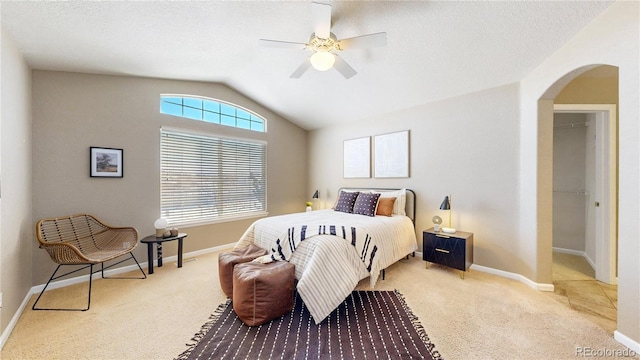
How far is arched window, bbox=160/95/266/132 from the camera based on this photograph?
146 inches

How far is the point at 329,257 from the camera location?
2.32 m


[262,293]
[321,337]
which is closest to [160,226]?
[262,293]

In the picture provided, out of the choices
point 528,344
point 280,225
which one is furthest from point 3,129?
point 528,344

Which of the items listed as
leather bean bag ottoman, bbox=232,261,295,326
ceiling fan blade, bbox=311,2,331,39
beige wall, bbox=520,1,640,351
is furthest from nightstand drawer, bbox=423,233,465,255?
ceiling fan blade, bbox=311,2,331,39

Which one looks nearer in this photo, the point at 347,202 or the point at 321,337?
the point at 321,337

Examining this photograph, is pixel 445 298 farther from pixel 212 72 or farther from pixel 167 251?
pixel 212 72

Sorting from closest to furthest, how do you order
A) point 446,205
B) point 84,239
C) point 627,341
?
1. point 627,341
2. point 84,239
3. point 446,205

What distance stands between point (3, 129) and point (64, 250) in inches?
47.2

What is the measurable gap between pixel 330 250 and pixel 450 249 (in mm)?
1755

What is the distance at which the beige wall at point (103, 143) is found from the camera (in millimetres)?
2740

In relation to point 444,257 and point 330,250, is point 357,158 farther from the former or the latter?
point 330,250

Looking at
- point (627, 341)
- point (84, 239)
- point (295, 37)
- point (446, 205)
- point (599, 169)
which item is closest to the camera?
point (627, 341)

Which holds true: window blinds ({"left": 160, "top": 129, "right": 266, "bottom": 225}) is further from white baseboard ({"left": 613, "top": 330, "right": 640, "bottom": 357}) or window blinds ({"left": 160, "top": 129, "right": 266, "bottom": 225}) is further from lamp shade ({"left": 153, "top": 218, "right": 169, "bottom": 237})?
white baseboard ({"left": 613, "top": 330, "right": 640, "bottom": 357})

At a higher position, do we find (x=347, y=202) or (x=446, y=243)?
(x=347, y=202)
